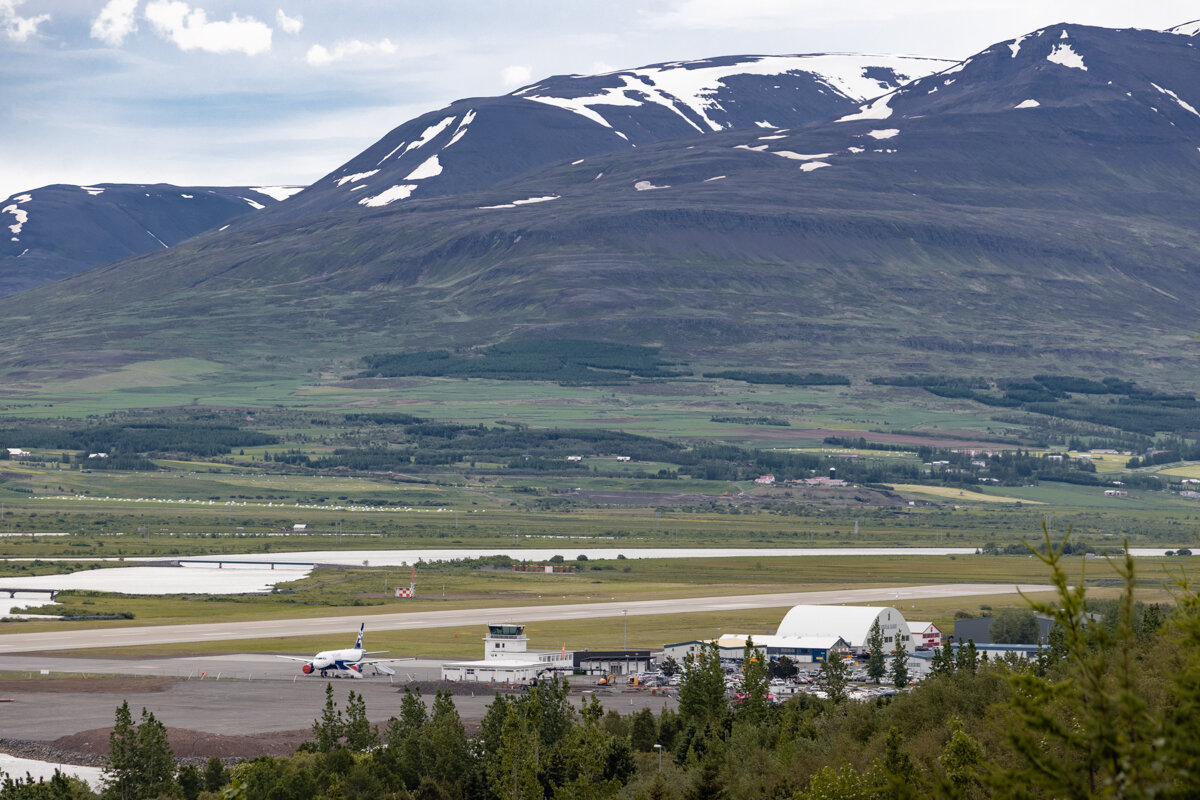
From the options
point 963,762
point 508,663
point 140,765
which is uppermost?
point 963,762

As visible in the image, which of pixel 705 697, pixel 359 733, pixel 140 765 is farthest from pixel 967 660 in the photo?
pixel 140 765

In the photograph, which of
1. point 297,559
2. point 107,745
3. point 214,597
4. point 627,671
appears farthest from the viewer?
point 297,559

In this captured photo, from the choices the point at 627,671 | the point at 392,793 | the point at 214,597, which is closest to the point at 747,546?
the point at 214,597

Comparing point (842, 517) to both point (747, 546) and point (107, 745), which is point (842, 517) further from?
point (107, 745)

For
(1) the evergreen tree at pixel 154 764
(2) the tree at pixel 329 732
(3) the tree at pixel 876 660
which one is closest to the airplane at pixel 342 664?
(2) the tree at pixel 329 732

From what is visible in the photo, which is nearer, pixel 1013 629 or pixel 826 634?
pixel 826 634

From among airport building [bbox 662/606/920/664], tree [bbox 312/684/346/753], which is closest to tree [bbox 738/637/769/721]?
tree [bbox 312/684/346/753]

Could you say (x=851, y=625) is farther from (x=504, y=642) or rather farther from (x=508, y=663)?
(x=508, y=663)
